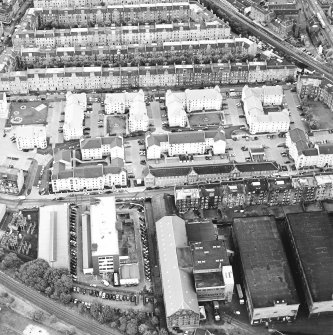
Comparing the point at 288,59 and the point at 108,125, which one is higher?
the point at 288,59

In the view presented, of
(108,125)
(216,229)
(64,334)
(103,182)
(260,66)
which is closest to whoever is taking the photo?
(64,334)

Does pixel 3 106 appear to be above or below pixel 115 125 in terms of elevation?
above

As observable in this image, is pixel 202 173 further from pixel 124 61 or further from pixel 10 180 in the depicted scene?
pixel 124 61

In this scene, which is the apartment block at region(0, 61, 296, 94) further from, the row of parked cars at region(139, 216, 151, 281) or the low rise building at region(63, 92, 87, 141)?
the row of parked cars at region(139, 216, 151, 281)

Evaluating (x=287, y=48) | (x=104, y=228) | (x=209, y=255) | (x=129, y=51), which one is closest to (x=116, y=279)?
(x=104, y=228)

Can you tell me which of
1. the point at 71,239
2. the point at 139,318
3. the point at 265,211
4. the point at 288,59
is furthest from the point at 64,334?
the point at 288,59

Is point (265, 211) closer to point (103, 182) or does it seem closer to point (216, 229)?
point (216, 229)
